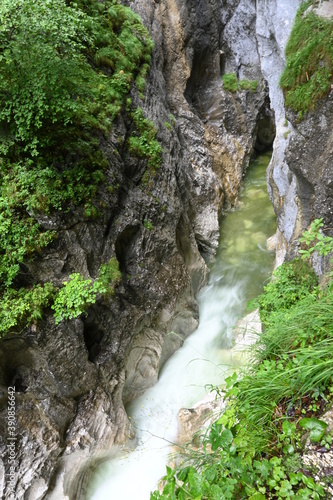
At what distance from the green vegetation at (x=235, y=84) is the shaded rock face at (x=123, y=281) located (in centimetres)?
201

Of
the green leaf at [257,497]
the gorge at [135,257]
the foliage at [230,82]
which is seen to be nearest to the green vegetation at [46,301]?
the gorge at [135,257]

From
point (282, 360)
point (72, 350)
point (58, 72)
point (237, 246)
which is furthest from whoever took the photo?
point (237, 246)

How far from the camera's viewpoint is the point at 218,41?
14078 millimetres

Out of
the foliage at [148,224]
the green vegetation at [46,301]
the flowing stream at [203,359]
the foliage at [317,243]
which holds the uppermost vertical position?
A: the foliage at [317,243]

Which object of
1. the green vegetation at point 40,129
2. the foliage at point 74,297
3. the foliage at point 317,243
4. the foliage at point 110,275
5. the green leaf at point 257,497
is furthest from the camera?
the foliage at point 110,275

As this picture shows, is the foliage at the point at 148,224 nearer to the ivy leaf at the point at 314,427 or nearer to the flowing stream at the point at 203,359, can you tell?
the flowing stream at the point at 203,359

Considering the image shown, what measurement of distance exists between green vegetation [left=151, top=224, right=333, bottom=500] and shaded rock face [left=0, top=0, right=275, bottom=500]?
3873 millimetres

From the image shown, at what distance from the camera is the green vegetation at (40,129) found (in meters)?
4.81

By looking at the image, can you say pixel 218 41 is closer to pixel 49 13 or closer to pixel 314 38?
pixel 314 38

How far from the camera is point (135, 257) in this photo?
24.4ft

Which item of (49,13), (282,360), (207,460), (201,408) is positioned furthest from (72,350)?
(49,13)

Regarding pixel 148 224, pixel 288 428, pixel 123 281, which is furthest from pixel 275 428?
pixel 148 224

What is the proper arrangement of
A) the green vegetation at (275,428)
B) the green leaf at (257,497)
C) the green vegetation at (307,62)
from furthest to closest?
the green vegetation at (307,62)
the green vegetation at (275,428)
the green leaf at (257,497)

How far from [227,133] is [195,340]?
1055 centimetres
